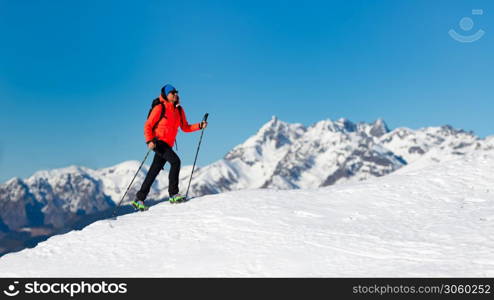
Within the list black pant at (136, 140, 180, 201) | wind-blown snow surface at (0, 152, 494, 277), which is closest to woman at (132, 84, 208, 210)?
black pant at (136, 140, 180, 201)

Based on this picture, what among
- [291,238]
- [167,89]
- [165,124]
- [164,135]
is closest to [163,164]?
[164,135]

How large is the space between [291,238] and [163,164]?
5824 mm

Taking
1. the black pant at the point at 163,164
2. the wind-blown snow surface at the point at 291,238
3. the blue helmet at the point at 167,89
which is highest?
the blue helmet at the point at 167,89

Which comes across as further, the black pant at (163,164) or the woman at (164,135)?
the black pant at (163,164)

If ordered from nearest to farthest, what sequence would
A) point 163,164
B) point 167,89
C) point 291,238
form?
point 291,238
point 167,89
point 163,164

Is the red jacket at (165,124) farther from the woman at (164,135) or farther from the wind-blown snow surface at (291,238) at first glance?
the wind-blown snow surface at (291,238)

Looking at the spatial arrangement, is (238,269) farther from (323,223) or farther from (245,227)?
(323,223)

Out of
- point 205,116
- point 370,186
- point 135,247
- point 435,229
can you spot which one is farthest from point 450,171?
point 135,247

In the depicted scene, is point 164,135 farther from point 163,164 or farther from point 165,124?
point 163,164

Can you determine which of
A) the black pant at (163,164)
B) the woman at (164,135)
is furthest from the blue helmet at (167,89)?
the black pant at (163,164)

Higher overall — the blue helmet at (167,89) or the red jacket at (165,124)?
the blue helmet at (167,89)

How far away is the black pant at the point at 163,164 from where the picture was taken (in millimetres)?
14562

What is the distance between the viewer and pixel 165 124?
14.6 m

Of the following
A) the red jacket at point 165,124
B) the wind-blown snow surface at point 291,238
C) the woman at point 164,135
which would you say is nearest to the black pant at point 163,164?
the woman at point 164,135
